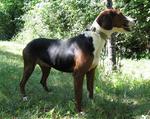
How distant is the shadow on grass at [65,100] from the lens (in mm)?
6945

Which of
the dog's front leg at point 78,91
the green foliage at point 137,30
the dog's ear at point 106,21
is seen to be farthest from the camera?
the green foliage at point 137,30

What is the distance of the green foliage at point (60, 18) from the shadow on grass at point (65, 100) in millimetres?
6938

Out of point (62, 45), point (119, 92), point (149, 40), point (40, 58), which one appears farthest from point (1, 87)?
point (149, 40)

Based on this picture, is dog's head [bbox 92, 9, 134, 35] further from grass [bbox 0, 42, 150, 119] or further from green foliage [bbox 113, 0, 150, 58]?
green foliage [bbox 113, 0, 150, 58]

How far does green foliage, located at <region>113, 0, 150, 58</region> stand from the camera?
1554cm

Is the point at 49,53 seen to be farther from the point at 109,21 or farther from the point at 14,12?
the point at 14,12

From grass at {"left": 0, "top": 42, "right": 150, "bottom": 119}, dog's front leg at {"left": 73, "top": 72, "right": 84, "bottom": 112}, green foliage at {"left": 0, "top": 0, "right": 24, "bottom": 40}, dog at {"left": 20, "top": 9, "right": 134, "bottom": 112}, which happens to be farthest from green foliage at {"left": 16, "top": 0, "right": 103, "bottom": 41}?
green foliage at {"left": 0, "top": 0, "right": 24, "bottom": 40}

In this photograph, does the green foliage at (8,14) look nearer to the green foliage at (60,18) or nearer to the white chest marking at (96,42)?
the green foliage at (60,18)

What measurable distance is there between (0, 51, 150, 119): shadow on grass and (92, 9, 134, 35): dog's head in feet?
4.10

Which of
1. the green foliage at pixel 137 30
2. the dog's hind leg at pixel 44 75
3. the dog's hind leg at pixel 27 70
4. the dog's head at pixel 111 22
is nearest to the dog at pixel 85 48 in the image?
the dog's head at pixel 111 22

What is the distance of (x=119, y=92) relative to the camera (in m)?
8.27

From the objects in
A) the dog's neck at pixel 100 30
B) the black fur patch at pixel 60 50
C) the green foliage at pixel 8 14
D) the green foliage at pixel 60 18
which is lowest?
the green foliage at pixel 8 14

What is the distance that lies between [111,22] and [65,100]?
1644mm

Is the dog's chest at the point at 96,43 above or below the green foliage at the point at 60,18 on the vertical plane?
above
